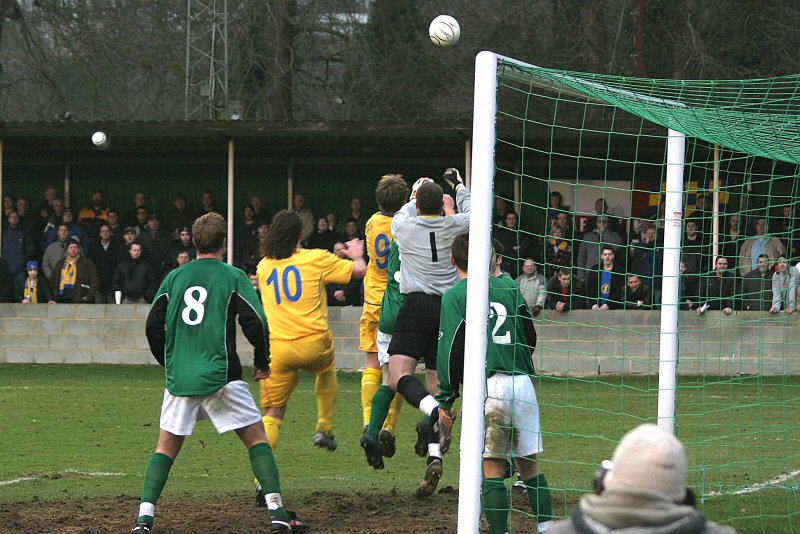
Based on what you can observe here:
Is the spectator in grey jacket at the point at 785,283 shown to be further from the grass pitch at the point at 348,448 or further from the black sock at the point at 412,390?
the black sock at the point at 412,390

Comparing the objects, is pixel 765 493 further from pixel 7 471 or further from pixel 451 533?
pixel 7 471

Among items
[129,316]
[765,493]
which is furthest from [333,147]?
[765,493]

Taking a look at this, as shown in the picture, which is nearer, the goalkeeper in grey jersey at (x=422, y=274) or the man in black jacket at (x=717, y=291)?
the goalkeeper in grey jersey at (x=422, y=274)

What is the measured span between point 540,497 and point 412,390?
4.47 feet

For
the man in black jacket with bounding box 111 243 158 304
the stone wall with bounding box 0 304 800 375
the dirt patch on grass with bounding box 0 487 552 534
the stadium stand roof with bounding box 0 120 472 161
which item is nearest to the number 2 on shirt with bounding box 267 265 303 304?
the dirt patch on grass with bounding box 0 487 552 534

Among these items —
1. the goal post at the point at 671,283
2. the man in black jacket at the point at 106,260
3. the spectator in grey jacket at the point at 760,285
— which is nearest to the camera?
the goal post at the point at 671,283

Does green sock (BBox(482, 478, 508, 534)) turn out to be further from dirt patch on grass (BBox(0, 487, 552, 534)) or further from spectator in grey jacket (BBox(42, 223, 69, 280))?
spectator in grey jacket (BBox(42, 223, 69, 280))

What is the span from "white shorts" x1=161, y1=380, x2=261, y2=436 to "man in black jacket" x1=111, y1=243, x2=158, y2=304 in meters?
12.2

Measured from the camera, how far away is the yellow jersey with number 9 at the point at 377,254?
8.27 metres

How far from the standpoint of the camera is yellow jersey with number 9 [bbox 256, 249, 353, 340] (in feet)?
24.7

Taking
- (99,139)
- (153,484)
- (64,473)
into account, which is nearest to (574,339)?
(99,139)

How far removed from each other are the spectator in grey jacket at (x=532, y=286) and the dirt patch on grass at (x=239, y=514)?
6.50 m

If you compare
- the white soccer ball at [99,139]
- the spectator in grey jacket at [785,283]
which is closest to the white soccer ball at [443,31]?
the spectator in grey jacket at [785,283]

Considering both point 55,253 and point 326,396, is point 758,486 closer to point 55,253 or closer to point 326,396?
point 326,396
